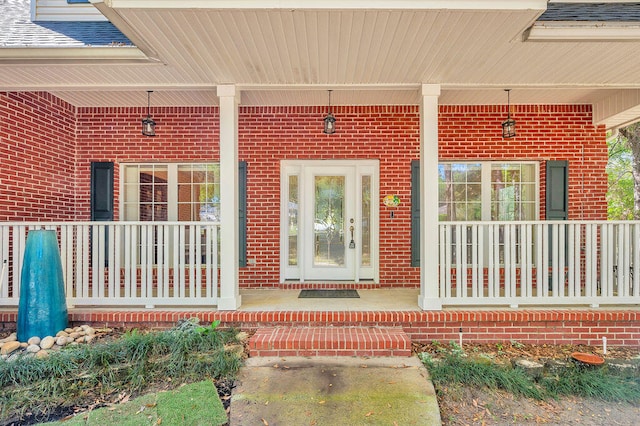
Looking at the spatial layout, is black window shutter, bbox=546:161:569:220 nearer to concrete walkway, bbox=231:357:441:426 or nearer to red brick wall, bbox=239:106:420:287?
red brick wall, bbox=239:106:420:287

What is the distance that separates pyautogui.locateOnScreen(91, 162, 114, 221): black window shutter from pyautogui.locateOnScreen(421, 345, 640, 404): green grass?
4906 mm

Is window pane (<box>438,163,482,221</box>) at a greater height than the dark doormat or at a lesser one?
greater

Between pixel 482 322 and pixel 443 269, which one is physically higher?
pixel 443 269

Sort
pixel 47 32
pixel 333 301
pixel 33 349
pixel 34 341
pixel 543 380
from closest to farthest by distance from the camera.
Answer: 1. pixel 543 380
2. pixel 33 349
3. pixel 34 341
4. pixel 47 32
5. pixel 333 301

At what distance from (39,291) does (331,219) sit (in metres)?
3.63

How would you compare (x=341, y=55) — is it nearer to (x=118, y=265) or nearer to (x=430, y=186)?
(x=430, y=186)

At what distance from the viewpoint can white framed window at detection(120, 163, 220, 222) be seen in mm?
5648

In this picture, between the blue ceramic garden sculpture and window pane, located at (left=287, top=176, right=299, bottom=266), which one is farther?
window pane, located at (left=287, top=176, right=299, bottom=266)

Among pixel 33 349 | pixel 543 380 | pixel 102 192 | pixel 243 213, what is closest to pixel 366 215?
pixel 243 213

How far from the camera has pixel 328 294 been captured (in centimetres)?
499

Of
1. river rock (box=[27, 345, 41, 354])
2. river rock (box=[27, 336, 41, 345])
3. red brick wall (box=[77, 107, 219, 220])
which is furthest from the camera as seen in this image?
red brick wall (box=[77, 107, 219, 220])

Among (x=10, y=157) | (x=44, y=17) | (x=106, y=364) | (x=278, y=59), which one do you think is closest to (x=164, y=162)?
(x=10, y=157)

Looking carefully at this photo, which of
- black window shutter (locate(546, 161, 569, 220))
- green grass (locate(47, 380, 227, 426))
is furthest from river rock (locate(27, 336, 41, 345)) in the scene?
black window shutter (locate(546, 161, 569, 220))

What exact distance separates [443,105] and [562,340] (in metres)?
3.41
